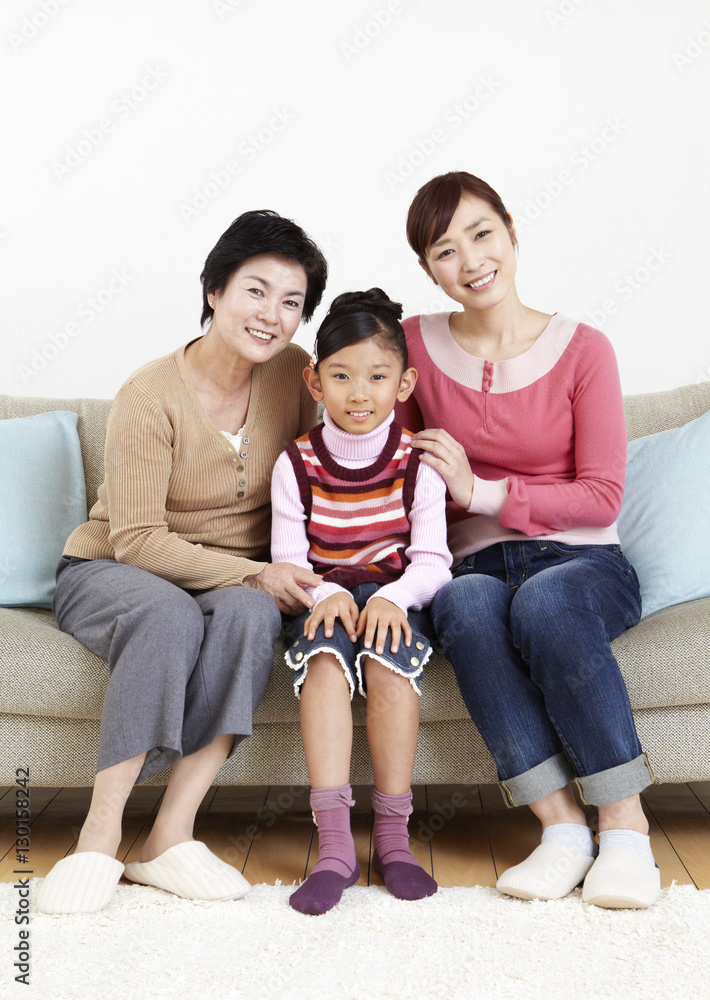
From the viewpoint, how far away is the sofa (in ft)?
5.10

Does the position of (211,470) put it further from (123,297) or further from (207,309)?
(123,297)

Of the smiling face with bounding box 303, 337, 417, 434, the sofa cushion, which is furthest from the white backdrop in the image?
the smiling face with bounding box 303, 337, 417, 434

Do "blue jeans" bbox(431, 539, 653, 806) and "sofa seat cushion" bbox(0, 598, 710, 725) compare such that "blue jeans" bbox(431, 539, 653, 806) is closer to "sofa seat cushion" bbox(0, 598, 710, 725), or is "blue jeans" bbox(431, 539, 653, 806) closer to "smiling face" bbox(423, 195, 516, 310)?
"sofa seat cushion" bbox(0, 598, 710, 725)

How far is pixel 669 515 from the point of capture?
187 cm

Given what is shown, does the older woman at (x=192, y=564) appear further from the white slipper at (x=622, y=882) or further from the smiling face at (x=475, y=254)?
the white slipper at (x=622, y=882)

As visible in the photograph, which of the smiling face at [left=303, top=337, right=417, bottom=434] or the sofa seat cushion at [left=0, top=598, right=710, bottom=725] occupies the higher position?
the smiling face at [left=303, top=337, right=417, bottom=434]

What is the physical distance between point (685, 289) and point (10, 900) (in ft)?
7.65

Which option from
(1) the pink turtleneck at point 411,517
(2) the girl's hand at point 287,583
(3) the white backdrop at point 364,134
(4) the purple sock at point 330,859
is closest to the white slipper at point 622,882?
(4) the purple sock at point 330,859

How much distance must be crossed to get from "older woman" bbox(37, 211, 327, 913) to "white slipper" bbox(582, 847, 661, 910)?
524mm

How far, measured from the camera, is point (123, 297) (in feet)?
8.80

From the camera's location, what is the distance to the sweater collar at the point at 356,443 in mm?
1679

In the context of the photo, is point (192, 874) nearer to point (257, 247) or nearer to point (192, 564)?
point (192, 564)

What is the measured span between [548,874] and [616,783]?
0.56 feet

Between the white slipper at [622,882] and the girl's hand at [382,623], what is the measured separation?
0.44 meters
